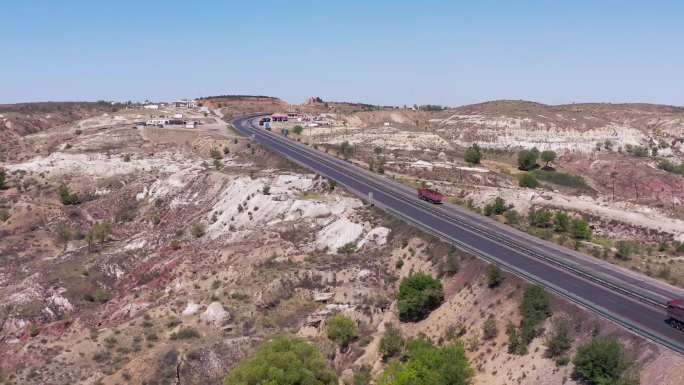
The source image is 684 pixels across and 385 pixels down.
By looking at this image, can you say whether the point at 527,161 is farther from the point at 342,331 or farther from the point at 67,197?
the point at 67,197

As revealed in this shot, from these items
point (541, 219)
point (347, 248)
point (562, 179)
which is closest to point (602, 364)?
point (347, 248)

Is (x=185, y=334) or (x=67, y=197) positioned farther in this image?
(x=67, y=197)

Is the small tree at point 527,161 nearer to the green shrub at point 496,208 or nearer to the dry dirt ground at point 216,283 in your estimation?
the dry dirt ground at point 216,283

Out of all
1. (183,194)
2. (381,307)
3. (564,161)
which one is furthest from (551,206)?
(564,161)

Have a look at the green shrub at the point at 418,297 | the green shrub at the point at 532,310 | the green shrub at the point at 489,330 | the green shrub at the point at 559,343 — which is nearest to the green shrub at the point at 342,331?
the green shrub at the point at 418,297

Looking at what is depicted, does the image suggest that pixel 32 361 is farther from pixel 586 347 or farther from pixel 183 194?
pixel 183 194

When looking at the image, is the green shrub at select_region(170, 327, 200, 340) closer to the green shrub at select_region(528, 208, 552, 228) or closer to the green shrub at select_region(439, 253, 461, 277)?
the green shrub at select_region(439, 253, 461, 277)

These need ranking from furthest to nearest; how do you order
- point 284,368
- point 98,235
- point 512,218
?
point 98,235 → point 512,218 → point 284,368
